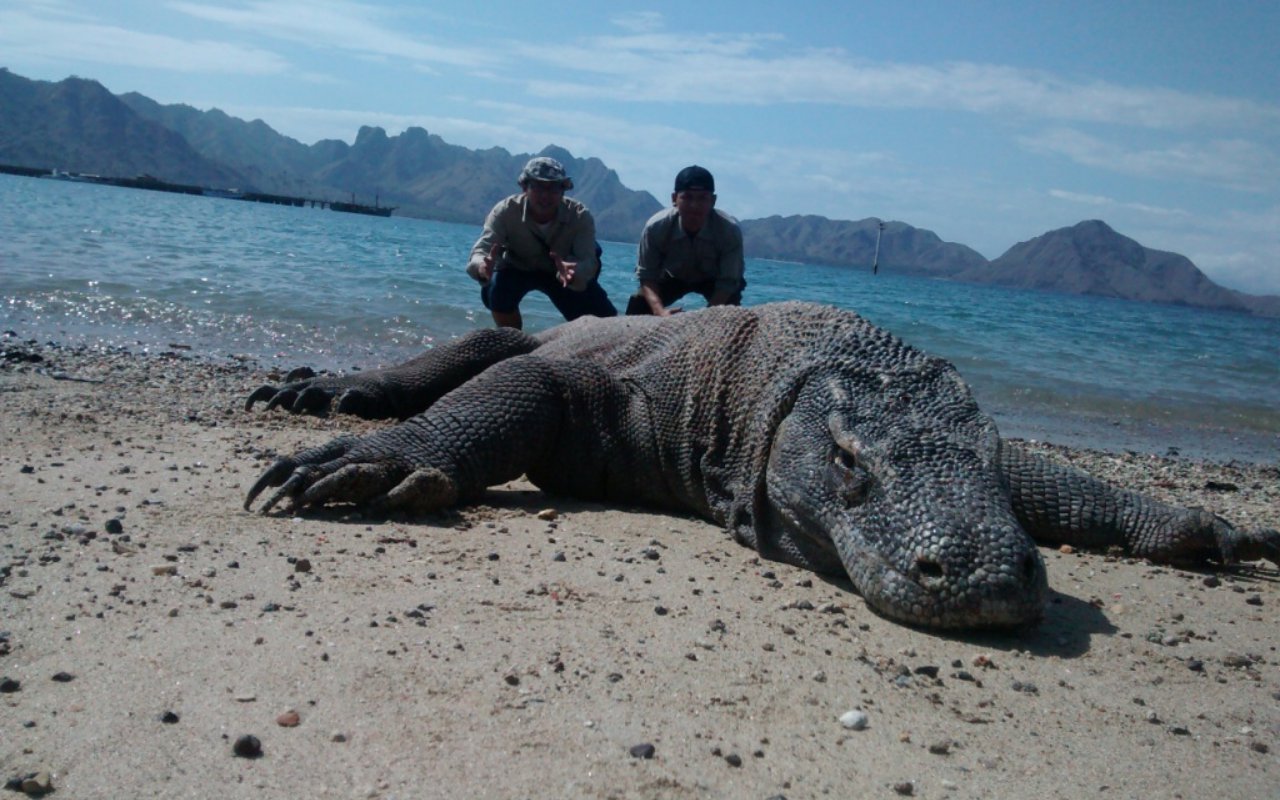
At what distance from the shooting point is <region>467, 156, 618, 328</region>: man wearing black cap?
9.00 m

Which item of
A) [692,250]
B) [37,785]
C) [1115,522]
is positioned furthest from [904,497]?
[692,250]

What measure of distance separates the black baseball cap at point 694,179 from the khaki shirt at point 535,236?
0.93 metres

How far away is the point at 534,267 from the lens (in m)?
9.52

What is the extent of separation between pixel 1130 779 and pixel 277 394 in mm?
5638

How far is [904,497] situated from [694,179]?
17.2 ft

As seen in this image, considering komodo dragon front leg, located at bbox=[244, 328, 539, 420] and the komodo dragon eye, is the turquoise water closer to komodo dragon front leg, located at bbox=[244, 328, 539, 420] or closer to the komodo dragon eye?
komodo dragon front leg, located at bbox=[244, 328, 539, 420]

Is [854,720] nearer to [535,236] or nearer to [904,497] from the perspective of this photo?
[904,497]

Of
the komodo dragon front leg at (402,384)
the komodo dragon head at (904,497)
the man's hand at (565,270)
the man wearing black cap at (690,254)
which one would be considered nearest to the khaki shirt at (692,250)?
the man wearing black cap at (690,254)

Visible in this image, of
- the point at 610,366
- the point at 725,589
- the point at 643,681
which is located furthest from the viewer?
the point at 610,366

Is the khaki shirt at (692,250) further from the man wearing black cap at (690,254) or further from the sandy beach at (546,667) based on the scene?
the sandy beach at (546,667)

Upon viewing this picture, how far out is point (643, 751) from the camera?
2.71 m

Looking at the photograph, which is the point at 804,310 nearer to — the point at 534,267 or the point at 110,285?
the point at 534,267

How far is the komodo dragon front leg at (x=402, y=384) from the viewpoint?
7031 millimetres

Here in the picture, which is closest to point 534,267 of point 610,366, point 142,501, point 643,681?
point 610,366
